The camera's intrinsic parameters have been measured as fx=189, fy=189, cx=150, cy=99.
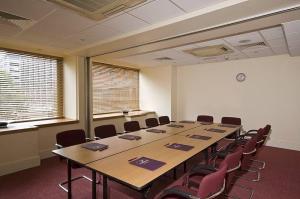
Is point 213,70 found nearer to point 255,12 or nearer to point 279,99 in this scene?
point 279,99

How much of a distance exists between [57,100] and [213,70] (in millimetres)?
4740

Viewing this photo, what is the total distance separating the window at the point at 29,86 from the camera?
3.99 m

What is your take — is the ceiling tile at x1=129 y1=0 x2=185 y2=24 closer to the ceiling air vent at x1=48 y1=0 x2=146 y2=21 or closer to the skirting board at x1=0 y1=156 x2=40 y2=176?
the ceiling air vent at x1=48 y1=0 x2=146 y2=21

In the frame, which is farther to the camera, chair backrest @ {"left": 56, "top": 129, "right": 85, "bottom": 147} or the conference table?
chair backrest @ {"left": 56, "top": 129, "right": 85, "bottom": 147}

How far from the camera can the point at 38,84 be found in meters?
4.52

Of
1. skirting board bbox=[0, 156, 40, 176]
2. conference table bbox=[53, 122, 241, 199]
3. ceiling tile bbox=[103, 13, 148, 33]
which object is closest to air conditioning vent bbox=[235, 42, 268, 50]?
conference table bbox=[53, 122, 241, 199]

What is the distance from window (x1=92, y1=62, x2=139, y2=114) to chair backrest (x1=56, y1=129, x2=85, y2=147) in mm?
2608

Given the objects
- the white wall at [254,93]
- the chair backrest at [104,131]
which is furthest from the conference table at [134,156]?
the white wall at [254,93]

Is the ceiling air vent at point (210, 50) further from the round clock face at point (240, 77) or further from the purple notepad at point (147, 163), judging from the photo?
the purple notepad at point (147, 163)

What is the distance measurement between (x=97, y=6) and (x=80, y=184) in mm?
2591

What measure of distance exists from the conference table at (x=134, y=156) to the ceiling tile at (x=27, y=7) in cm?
175

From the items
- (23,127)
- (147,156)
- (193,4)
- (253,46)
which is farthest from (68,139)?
Result: (253,46)

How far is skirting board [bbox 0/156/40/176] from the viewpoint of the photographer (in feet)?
10.9

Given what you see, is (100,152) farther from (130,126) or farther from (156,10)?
(156,10)
